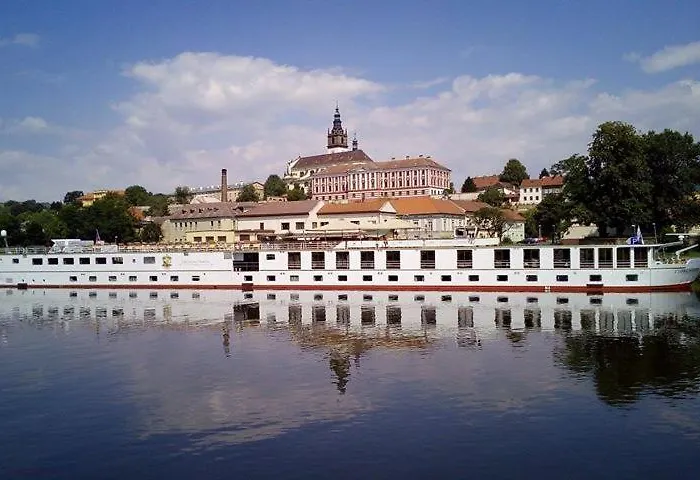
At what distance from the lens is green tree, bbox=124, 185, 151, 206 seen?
185 m

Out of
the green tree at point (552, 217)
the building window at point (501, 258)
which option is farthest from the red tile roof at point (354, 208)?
the building window at point (501, 258)

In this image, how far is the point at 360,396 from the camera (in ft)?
81.5

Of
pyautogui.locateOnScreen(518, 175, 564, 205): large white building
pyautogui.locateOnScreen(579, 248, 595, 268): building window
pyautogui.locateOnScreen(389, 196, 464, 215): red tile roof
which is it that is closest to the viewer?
pyautogui.locateOnScreen(579, 248, 595, 268): building window

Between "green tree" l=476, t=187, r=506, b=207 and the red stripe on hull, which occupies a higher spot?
"green tree" l=476, t=187, r=506, b=207

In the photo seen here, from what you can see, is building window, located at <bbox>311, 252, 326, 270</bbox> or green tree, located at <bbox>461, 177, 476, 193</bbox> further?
green tree, located at <bbox>461, 177, 476, 193</bbox>

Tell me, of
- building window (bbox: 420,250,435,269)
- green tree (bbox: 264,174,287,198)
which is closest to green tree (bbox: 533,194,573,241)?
building window (bbox: 420,250,435,269)

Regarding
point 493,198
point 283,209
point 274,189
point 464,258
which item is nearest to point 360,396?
point 464,258

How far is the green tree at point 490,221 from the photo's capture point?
104938mm

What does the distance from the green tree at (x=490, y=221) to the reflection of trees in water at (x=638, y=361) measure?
219 feet

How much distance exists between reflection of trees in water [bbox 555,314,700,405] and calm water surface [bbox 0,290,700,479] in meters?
0.12

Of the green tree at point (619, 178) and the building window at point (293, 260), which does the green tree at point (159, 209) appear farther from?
the green tree at point (619, 178)

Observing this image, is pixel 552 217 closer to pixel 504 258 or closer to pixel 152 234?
pixel 504 258

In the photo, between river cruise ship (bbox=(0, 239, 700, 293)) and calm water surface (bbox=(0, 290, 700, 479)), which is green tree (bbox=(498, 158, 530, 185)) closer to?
river cruise ship (bbox=(0, 239, 700, 293))

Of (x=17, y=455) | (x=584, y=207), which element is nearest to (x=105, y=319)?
(x=17, y=455)
